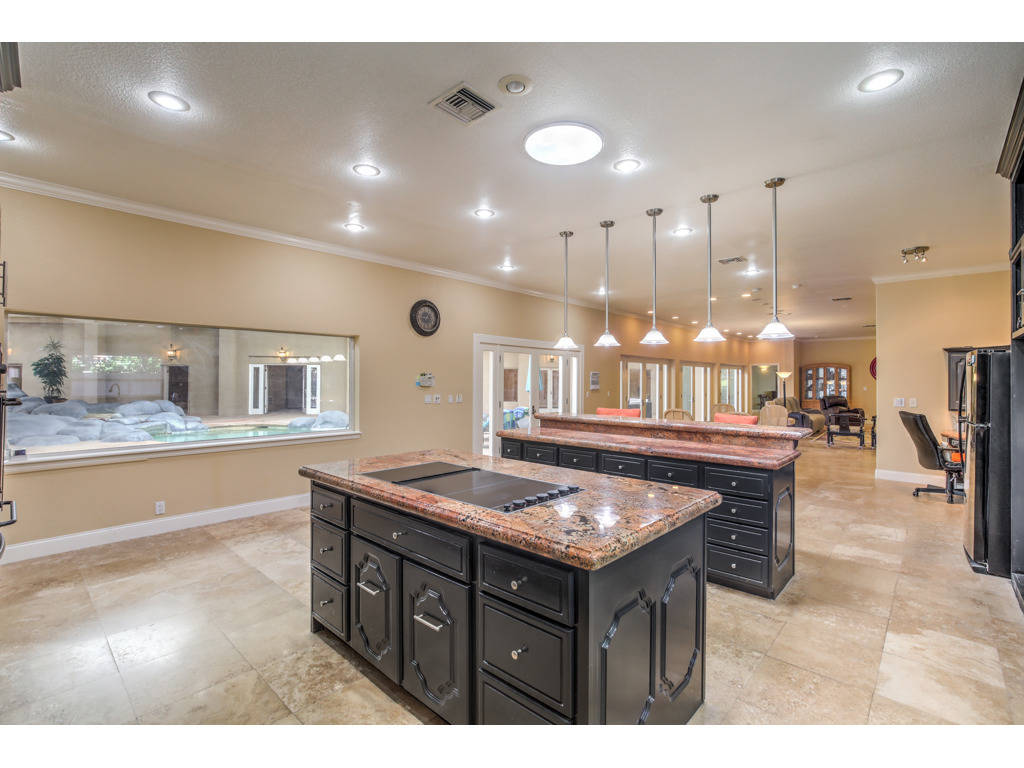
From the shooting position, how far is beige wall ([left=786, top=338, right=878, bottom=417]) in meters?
13.3

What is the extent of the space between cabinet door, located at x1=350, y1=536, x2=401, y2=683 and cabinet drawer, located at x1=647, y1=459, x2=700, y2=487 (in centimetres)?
196

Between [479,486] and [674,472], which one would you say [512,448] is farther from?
[479,486]

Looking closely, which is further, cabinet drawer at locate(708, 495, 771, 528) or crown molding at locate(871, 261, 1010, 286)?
crown molding at locate(871, 261, 1010, 286)

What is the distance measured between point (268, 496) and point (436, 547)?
3.52m

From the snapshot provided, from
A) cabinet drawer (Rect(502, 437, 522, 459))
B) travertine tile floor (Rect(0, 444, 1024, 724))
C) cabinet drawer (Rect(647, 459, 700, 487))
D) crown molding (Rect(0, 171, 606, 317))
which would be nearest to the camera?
travertine tile floor (Rect(0, 444, 1024, 724))

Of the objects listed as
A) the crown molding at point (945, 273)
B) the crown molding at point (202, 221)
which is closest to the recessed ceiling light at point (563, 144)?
the crown molding at point (202, 221)

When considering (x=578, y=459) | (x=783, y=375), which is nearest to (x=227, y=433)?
(x=578, y=459)

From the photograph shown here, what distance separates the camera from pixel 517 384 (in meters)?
6.92

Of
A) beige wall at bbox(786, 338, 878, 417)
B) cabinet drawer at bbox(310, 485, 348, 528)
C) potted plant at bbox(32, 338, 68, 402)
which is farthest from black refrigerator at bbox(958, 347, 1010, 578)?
beige wall at bbox(786, 338, 878, 417)

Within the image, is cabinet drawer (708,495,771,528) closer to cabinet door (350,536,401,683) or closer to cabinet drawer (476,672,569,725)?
cabinet drawer (476,672,569,725)

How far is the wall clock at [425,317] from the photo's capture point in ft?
18.1

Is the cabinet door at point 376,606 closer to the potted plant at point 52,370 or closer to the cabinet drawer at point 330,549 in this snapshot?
the cabinet drawer at point 330,549

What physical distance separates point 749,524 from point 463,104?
9.19 feet
